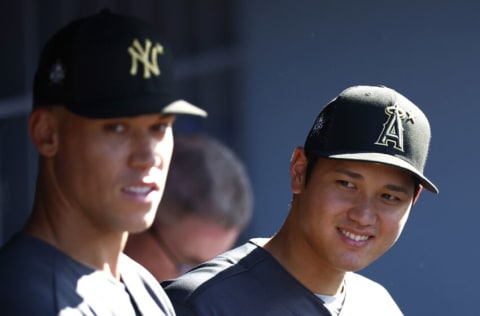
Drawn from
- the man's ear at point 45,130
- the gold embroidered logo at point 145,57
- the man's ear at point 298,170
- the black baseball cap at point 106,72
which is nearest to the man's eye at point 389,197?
the man's ear at point 298,170

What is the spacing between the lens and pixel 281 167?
584cm

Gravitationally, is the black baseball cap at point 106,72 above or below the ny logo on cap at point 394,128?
above

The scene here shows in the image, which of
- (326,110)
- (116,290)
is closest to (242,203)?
(326,110)

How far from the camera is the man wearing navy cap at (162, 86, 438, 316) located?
3059 millimetres

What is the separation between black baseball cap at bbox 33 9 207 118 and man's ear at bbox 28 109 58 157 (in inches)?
1.2

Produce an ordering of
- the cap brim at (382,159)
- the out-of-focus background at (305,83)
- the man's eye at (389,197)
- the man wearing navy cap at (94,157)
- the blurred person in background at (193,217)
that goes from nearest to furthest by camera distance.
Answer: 1. the man wearing navy cap at (94,157)
2. the cap brim at (382,159)
3. the man's eye at (389,197)
4. the blurred person in background at (193,217)
5. the out-of-focus background at (305,83)

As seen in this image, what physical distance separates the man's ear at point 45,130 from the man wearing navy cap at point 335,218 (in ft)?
2.26

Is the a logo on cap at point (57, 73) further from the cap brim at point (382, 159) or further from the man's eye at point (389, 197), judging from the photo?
the man's eye at point (389, 197)

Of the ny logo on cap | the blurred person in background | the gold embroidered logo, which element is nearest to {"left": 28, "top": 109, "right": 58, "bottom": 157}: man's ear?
the gold embroidered logo

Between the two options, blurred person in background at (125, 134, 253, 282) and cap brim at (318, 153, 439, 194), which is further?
blurred person in background at (125, 134, 253, 282)

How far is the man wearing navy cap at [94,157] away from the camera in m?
2.47

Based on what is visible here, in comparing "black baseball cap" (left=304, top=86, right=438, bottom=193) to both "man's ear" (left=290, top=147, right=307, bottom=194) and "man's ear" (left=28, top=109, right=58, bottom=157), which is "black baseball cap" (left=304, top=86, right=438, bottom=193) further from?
"man's ear" (left=28, top=109, right=58, bottom=157)

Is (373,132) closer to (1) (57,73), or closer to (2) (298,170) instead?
(2) (298,170)

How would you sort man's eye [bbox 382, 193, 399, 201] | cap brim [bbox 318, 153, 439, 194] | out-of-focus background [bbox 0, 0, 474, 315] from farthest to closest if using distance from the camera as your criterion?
out-of-focus background [bbox 0, 0, 474, 315] → man's eye [bbox 382, 193, 399, 201] → cap brim [bbox 318, 153, 439, 194]
